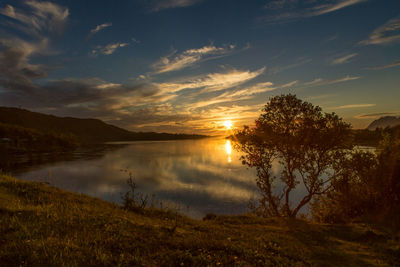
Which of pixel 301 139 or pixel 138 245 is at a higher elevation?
pixel 301 139

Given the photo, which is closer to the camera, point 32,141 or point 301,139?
point 301,139

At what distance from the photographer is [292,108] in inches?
930

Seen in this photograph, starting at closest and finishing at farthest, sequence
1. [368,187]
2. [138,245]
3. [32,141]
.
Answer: [138,245], [368,187], [32,141]

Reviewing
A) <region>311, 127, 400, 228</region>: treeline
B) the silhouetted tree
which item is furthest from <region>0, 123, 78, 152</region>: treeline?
<region>311, 127, 400, 228</region>: treeline

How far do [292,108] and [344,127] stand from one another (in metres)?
5.46

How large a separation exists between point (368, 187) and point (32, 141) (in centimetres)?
17812

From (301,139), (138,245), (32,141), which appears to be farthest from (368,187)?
(32,141)

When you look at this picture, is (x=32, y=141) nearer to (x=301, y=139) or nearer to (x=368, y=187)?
(x=301, y=139)

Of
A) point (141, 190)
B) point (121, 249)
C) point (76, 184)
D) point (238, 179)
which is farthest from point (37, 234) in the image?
point (238, 179)

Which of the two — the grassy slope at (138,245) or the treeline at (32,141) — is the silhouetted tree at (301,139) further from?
the treeline at (32,141)

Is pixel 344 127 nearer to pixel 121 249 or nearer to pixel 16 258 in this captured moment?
pixel 121 249

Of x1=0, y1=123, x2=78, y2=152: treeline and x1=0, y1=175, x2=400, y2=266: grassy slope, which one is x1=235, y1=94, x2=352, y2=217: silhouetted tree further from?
x1=0, y1=123, x2=78, y2=152: treeline

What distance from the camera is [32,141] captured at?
142125mm

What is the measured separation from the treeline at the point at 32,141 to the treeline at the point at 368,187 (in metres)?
148
